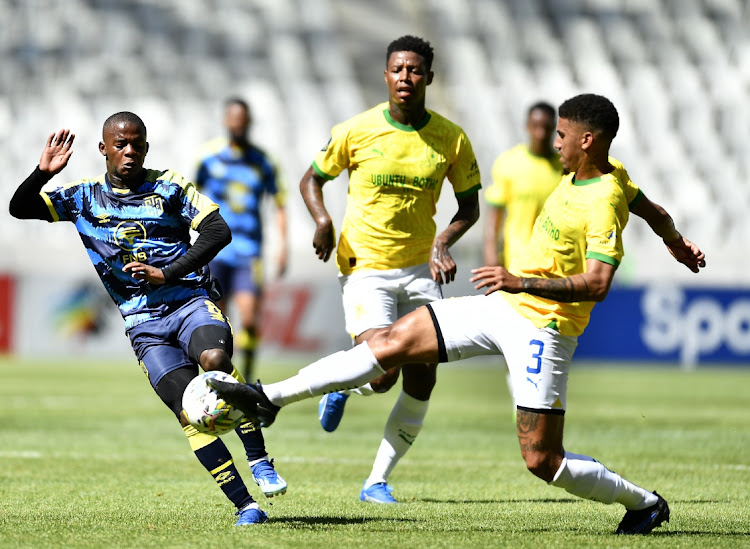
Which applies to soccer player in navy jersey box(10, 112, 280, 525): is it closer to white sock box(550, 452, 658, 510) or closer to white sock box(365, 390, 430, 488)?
white sock box(365, 390, 430, 488)

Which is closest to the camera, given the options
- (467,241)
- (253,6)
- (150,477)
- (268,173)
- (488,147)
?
(150,477)

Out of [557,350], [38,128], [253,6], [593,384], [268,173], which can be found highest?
[253,6]

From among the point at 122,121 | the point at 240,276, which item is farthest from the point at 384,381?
the point at 240,276

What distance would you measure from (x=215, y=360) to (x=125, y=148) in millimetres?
1105

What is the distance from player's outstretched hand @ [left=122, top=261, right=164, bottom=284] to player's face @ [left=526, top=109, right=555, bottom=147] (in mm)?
5403

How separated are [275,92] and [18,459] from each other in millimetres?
18523

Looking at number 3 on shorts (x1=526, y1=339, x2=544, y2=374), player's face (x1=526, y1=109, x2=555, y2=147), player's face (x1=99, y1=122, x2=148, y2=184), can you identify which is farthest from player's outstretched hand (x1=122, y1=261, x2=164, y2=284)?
player's face (x1=526, y1=109, x2=555, y2=147)

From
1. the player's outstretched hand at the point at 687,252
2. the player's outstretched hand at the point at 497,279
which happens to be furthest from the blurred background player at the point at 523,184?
the player's outstretched hand at the point at 497,279

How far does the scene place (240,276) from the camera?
1145 cm

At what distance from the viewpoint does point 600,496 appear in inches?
213

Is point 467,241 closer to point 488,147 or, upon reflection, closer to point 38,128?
point 488,147

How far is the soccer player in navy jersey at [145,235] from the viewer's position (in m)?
5.60

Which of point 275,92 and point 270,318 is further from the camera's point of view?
point 275,92

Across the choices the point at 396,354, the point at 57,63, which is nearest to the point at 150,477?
the point at 396,354
